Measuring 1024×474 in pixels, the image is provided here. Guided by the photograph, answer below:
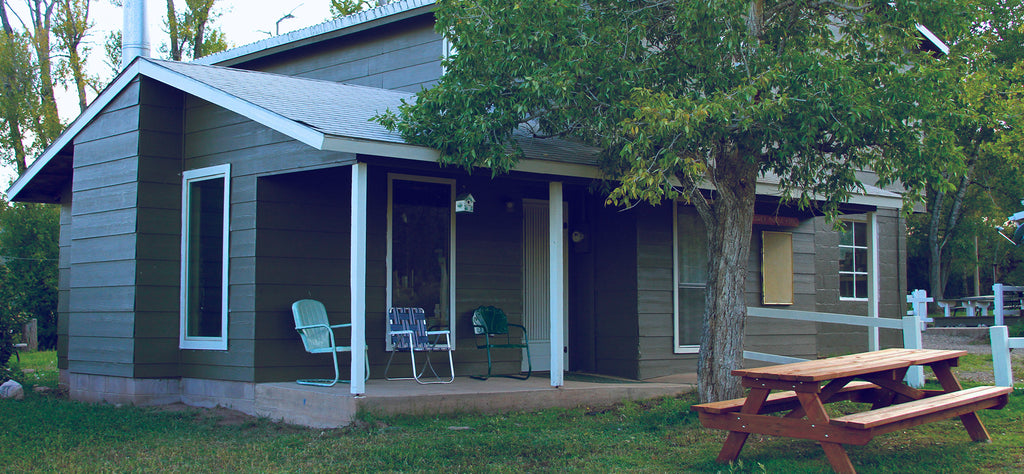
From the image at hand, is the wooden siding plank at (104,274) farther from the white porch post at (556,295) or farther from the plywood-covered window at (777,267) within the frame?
the plywood-covered window at (777,267)

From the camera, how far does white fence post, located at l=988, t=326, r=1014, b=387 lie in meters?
7.17

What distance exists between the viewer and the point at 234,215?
8078 millimetres

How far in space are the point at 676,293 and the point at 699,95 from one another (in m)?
3.23

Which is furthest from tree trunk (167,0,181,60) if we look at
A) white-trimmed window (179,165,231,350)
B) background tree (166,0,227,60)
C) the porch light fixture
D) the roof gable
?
the porch light fixture

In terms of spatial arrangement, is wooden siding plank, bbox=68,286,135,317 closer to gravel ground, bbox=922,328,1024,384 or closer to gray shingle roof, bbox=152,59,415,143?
gray shingle roof, bbox=152,59,415,143

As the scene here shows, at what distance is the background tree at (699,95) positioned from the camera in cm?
688

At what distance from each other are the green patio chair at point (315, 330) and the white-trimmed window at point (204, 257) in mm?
785

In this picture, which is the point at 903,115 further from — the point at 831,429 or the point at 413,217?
the point at 413,217

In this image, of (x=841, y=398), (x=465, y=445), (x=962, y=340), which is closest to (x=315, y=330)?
(x=465, y=445)

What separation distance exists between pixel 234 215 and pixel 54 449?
2583 mm

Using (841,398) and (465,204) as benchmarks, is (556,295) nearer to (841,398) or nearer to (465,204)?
(465,204)

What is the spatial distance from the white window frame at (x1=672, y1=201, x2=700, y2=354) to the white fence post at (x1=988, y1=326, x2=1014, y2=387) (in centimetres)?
331

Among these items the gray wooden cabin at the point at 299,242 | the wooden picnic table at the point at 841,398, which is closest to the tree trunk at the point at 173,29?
the gray wooden cabin at the point at 299,242

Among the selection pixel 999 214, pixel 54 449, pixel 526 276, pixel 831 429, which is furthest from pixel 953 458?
pixel 999 214
